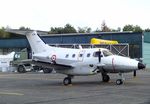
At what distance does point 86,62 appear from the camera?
81.7 ft

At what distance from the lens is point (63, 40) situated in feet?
228

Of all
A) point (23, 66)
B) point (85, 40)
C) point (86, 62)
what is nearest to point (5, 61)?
point (23, 66)

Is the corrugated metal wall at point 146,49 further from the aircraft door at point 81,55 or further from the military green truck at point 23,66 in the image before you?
the aircraft door at point 81,55

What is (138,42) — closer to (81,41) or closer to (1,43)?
(81,41)

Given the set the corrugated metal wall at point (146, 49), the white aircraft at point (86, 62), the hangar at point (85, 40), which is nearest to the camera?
the white aircraft at point (86, 62)

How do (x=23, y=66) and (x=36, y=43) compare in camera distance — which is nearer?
(x=36, y=43)

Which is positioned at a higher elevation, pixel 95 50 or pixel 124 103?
pixel 95 50

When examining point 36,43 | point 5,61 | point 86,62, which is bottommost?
point 5,61

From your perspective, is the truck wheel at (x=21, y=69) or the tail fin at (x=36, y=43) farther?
the truck wheel at (x=21, y=69)

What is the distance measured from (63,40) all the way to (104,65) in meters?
45.3

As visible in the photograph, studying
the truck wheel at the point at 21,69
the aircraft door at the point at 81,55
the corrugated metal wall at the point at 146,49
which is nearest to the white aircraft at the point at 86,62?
the aircraft door at the point at 81,55

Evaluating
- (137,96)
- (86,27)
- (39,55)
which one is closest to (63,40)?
(39,55)

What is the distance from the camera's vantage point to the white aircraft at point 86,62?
2427 cm

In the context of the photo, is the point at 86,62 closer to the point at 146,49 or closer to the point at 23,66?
the point at 23,66
